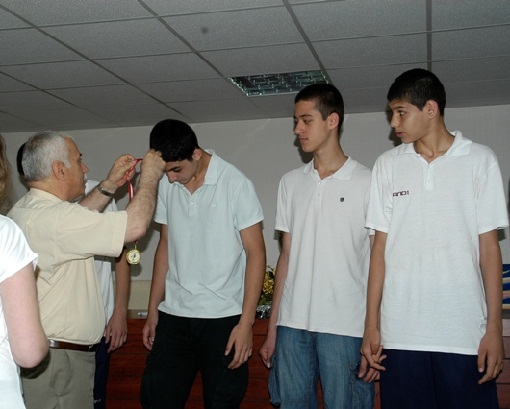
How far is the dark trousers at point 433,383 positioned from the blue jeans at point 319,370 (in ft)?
0.85

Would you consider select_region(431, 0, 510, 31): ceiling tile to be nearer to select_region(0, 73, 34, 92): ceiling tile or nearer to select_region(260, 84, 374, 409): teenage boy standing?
select_region(260, 84, 374, 409): teenage boy standing

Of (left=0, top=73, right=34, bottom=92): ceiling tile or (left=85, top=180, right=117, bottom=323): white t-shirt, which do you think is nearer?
(left=85, top=180, right=117, bottom=323): white t-shirt

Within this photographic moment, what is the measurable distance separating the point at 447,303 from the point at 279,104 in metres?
3.94

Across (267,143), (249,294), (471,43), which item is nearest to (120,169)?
(249,294)

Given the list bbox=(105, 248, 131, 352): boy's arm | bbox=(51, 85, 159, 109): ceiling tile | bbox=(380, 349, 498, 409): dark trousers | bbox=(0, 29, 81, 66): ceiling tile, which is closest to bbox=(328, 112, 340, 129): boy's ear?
bbox=(380, 349, 498, 409): dark trousers

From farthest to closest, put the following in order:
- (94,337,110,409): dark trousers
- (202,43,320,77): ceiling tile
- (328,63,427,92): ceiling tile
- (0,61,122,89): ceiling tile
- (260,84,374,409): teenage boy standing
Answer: (328,63,427,92): ceiling tile < (0,61,122,89): ceiling tile < (202,43,320,77): ceiling tile < (94,337,110,409): dark trousers < (260,84,374,409): teenage boy standing

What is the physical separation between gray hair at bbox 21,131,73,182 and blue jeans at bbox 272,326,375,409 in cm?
119

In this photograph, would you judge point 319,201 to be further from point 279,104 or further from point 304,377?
point 279,104

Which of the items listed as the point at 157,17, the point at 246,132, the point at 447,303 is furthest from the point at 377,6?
the point at 246,132

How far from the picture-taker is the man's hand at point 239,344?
2998mm

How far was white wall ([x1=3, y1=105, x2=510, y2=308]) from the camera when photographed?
621 cm

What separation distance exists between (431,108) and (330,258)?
76 centimetres

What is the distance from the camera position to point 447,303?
243 centimetres

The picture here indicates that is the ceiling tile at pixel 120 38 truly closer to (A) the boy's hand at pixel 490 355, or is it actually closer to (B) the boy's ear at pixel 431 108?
(B) the boy's ear at pixel 431 108
